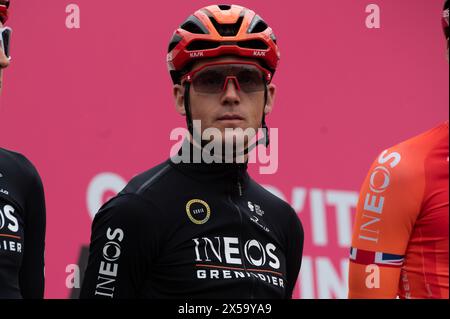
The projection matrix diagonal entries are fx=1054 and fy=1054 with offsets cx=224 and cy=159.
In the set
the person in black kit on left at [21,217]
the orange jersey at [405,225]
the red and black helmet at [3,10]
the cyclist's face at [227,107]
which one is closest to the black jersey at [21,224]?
the person in black kit on left at [21,217]

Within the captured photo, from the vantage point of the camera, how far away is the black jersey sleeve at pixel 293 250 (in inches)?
185

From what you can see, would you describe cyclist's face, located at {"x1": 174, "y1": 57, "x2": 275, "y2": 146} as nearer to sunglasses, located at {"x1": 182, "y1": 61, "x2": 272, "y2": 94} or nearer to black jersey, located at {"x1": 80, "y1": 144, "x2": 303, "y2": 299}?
sunglasses, located at {"x1": 182, "y1": 61, "x2": 272, "y2": 94}

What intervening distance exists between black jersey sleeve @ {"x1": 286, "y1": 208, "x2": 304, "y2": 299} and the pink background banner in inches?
79.8

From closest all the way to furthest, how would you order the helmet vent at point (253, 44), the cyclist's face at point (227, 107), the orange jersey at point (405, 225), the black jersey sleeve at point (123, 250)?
the orange jersey at point (405, 225), the black jersey sleeve at point (123, 250), the cyclist's face at point (227, 107), the helmet vent at point (253, 44)

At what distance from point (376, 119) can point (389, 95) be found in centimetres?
24

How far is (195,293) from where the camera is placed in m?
4.18

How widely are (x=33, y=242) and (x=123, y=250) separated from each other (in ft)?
2.50

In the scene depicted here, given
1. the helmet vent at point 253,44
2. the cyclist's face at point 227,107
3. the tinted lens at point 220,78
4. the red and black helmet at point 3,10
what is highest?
the red and black helmet at point 3,10

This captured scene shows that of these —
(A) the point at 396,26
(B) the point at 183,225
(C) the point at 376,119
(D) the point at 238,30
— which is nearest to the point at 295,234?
(B) the point at 183,225

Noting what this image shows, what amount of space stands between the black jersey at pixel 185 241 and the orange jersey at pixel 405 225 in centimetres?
45

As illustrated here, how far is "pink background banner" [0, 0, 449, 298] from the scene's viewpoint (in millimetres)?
6516

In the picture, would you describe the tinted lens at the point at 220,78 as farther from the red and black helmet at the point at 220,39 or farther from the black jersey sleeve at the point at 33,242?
the black jersey sleeve at the point at 33,242

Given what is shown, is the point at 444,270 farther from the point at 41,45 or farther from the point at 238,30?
the point at 41,45

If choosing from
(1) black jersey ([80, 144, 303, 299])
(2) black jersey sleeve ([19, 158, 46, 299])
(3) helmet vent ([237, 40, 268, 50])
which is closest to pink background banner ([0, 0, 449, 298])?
(2) black jersey sleeve ([19, 158, 46, 299])
